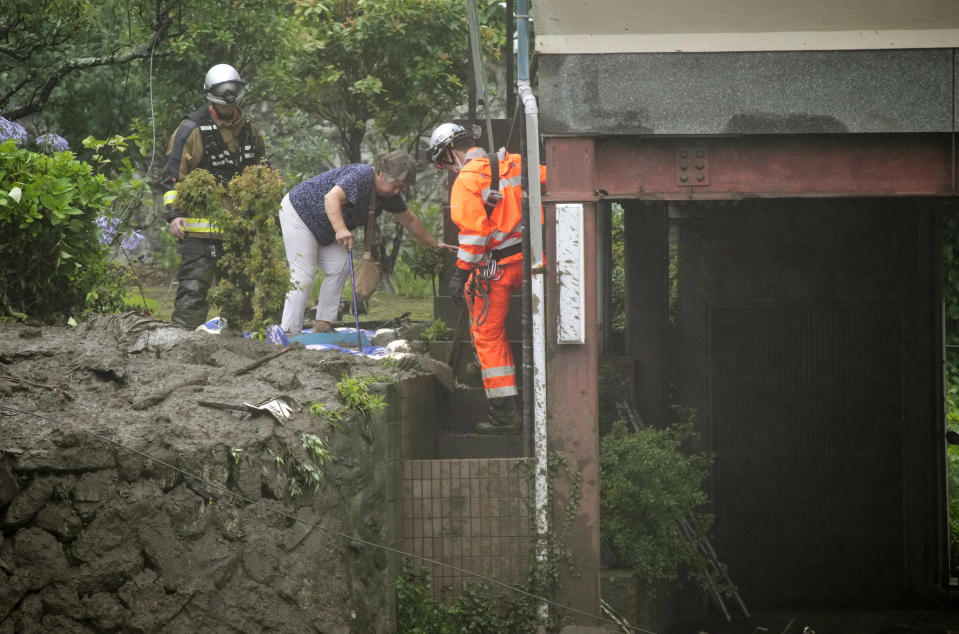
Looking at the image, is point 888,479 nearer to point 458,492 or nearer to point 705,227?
point 705,227

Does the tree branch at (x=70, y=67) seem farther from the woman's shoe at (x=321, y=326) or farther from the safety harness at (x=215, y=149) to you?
the woman's shoe at (x=321, y=326)

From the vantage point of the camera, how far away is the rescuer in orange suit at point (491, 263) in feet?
28.4

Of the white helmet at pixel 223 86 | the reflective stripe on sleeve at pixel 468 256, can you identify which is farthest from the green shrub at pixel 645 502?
the white helmet at pixel 223 86

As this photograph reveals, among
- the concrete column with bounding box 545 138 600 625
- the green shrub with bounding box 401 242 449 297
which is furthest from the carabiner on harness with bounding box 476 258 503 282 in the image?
the green shrub with bounding box 401 242 449 297

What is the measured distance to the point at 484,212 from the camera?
8.66 metres

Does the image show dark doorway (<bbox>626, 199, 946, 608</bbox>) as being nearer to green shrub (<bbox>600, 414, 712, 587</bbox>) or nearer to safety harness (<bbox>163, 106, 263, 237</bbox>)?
green shrub (<bbox>600, 414, 712, 587</bbox>)

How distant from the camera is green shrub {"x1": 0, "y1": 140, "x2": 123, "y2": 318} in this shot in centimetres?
729

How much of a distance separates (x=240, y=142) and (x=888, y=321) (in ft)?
18.6

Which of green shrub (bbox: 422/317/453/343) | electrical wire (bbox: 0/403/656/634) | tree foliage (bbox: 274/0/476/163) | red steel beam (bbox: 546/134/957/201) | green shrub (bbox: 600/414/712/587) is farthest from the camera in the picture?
tree foliage (bbox: 274/0/476/163)

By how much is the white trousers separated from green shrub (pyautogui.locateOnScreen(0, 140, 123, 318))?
1471 millimetres

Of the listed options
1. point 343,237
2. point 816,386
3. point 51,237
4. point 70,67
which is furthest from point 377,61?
point 51,237

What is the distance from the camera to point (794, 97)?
7406 millimetres

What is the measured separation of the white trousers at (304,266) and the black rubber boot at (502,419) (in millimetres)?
1577

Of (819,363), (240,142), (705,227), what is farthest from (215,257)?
(819,363)
